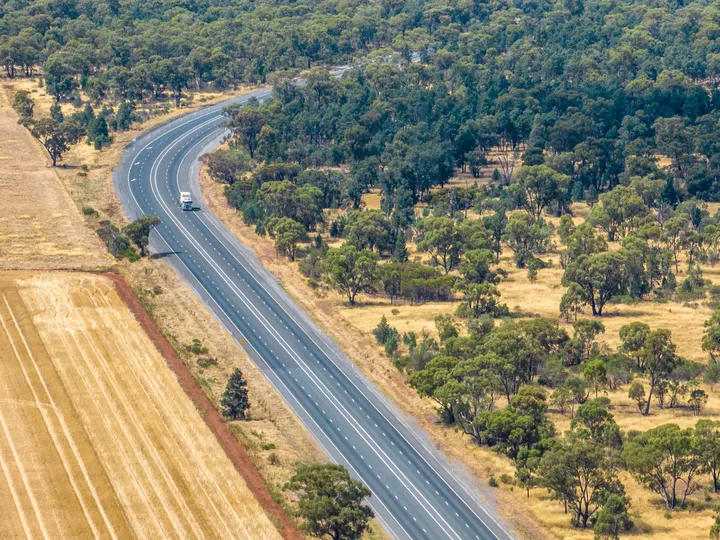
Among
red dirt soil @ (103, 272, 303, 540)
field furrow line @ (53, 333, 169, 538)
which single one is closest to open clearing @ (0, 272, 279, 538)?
field furrow line @ (53, 333, 169, 538)

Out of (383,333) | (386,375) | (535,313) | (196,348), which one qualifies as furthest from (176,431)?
(535,313)

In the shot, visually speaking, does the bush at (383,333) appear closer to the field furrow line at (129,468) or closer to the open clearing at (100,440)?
the open clearing at (100,440)

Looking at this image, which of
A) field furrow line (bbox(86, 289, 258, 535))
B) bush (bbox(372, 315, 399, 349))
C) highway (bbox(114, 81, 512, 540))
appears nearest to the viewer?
field furrow line (bbox(86, 289, 258, 535))

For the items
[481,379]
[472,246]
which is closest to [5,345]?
[481,379]

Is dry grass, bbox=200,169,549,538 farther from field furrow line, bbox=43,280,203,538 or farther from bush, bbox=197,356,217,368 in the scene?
field furrow line, bbox=43,280,203,538

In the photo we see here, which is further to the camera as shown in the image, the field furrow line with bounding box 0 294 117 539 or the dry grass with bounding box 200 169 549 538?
the dry grass with bounding box 200 169 549 538

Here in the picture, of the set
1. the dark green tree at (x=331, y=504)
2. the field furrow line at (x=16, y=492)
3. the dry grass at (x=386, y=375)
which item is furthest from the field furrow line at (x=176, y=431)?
the dry grass at (x=386, y=375)

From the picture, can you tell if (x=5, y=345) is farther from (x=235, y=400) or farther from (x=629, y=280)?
(x=629, y=280)
